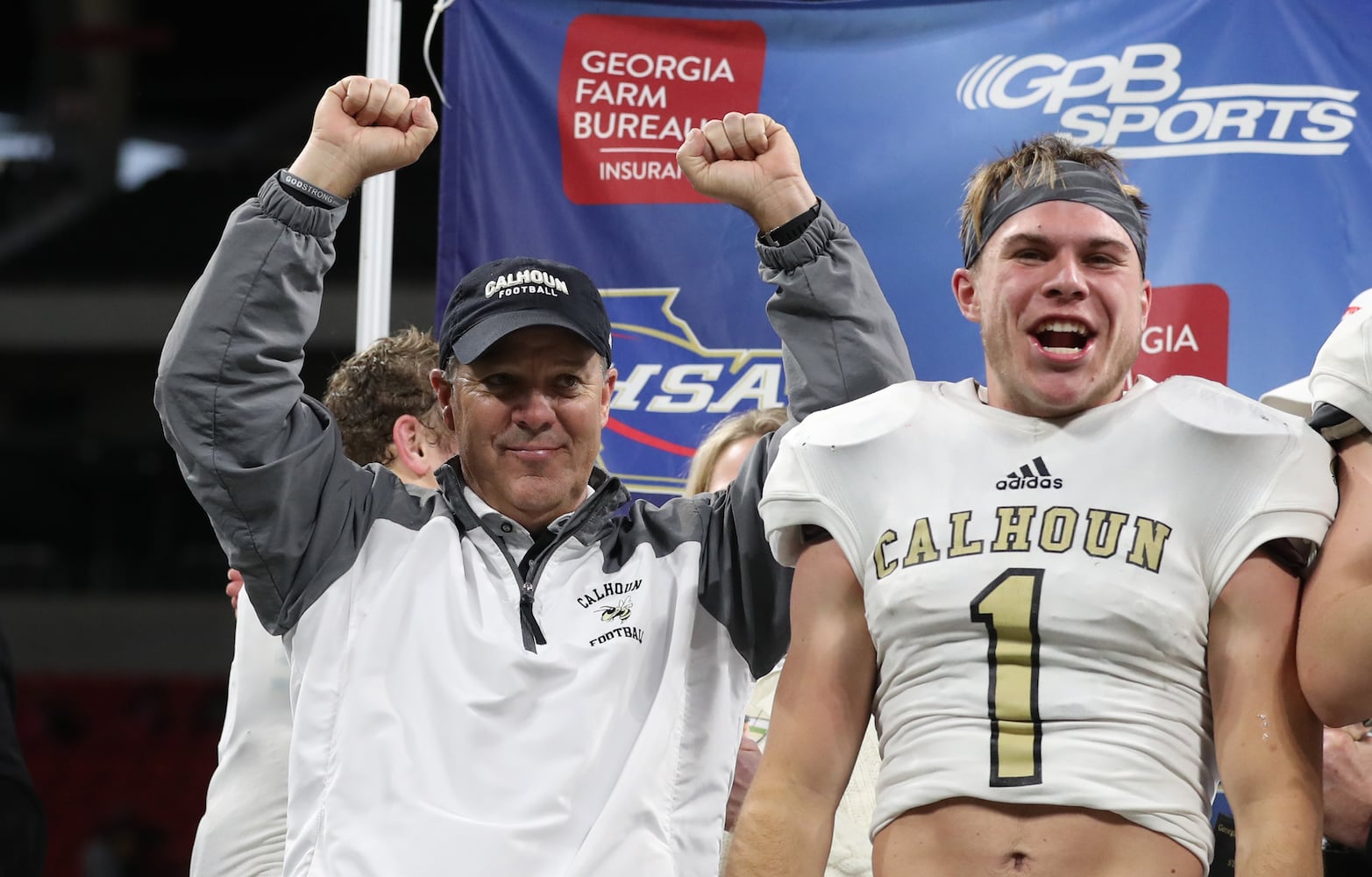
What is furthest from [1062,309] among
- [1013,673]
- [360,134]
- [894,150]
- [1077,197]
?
[894,150]

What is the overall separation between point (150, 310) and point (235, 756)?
1037 centimetres

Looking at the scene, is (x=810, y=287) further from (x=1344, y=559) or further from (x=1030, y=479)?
(x=1344, y=559)

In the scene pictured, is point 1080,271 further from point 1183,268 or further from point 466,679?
point 1183,268

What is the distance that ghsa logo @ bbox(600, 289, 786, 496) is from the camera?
133 inches

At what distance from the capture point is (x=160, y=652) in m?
11.7

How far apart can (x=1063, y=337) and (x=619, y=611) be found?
2.27 feet

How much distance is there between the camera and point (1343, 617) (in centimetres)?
172

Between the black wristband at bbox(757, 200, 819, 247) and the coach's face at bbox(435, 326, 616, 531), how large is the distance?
0.31 metres

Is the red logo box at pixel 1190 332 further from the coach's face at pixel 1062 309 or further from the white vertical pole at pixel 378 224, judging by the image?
the white vertical pole at pixel 378 224

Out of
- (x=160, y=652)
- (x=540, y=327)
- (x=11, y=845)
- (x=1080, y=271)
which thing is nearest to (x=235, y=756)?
(x=11, y=845)

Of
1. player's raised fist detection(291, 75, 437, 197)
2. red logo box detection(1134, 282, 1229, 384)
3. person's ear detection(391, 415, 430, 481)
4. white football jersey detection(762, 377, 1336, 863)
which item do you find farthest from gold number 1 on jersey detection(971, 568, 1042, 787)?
red logo box detection(1134, 282, 1229, 384)

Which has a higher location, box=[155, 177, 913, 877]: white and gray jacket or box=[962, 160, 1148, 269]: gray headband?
box=[962, 160, 1148, 269]: gray headband

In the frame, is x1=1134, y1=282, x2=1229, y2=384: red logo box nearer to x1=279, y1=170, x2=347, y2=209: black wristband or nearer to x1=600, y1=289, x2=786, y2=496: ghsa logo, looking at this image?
x1=600, y1=289, x2=786, y2=496: ghsa logo

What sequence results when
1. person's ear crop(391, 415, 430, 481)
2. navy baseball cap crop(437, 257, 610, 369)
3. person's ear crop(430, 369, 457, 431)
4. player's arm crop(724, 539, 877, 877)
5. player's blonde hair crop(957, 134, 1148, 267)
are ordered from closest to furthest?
player's arm crop(724, 539, 877, 877)
player's blonde hair crop(957, 134, 1148, 267)
navy baseball cap crop(437, 257, 610, 369)
person's ear crop(430, 369, 457, 431)
person's ear crop(391, 415, 430, 481)
